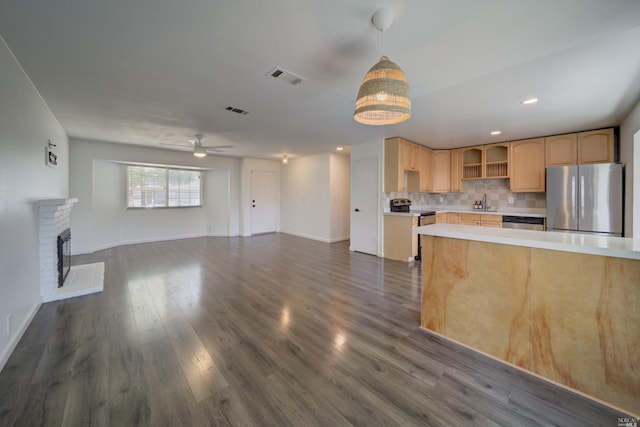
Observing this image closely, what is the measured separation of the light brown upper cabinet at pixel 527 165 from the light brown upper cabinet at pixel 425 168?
1.48 meters

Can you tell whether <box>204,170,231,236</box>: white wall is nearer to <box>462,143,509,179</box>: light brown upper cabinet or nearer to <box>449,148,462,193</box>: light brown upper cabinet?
<box>449,148,462,193</box>: light brown upper cabinet

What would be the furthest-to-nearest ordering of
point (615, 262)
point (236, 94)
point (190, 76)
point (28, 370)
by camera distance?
point (236, 94)
point (190, 76)
point (28, 370)
point (615, 262)

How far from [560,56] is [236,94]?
3.08 meters

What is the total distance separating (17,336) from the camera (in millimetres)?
2107

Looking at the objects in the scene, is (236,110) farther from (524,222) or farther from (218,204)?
(524,222)

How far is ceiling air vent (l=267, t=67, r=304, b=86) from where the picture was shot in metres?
2.31

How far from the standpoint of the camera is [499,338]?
6.26ft

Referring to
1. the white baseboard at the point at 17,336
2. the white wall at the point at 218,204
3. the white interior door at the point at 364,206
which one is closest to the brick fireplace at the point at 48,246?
the white baseboard at the point at 17,336

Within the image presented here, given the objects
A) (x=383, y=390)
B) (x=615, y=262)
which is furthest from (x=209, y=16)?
(x=615, y=262)

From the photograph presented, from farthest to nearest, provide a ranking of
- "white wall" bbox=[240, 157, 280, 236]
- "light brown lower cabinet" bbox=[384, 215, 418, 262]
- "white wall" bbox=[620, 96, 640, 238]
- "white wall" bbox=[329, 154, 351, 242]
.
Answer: "white wall" bbox=[240, 157, 280, 236] < "white wall" bbox=[329, 154, 351, 242] < "light brown lower cabinet" bbox=[384, 215, 418, 262] < "white wall" bbox=[620, 96, 640, 238]

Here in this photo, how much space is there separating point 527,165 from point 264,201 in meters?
6.68

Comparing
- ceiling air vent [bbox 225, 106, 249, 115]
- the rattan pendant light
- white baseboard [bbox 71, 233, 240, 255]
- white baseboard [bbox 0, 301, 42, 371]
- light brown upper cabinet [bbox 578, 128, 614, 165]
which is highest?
ceiling air vent [bbox 225, 106, 249, 115]

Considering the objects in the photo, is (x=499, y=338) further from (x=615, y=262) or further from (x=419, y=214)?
(x=419, y=214)

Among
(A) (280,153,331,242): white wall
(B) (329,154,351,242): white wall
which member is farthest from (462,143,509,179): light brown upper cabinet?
(A) (280,153,331,242): white wall
